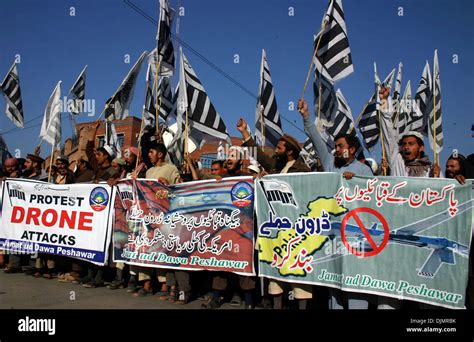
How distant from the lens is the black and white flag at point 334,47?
242 inches

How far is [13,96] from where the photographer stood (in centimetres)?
890

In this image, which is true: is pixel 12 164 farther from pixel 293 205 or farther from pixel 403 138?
pixel 403 138

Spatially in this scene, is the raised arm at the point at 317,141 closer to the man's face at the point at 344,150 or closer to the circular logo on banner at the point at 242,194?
the man's face at the point at 344,150

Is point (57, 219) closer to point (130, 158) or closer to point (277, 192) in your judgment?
point (130, 158)

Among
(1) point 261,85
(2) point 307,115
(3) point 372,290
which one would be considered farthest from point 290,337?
(1) point 261,85

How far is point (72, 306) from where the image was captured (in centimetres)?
502

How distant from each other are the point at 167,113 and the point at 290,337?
6.00 metres

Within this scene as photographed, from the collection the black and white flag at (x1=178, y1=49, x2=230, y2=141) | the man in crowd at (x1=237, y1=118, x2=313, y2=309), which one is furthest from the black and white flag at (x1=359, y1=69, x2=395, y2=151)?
the man in crowd at (x1=237, y1=118, x2=313, y2=309)

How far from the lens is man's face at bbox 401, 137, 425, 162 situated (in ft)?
15.2

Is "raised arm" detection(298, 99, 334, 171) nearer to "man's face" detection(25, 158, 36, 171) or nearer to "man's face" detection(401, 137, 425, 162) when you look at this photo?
"man's face" detection(401, 137, 425, 162)

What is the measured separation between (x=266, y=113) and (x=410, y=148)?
12.9ft

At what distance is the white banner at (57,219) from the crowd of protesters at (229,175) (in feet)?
0.99

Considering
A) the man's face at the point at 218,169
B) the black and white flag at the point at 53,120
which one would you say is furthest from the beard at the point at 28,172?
the man's face at the point at 218,169

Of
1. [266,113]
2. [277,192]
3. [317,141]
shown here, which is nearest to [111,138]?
[266,113]
